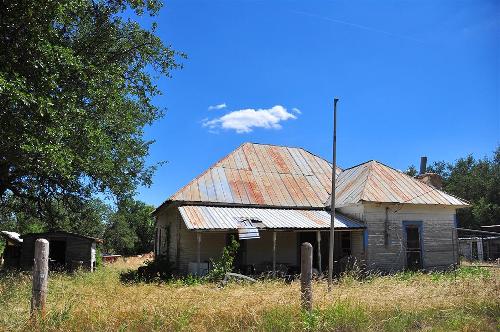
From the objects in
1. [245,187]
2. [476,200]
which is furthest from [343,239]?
[476,200]

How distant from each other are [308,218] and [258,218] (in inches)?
84.6

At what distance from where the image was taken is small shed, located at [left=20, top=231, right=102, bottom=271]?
2014cm

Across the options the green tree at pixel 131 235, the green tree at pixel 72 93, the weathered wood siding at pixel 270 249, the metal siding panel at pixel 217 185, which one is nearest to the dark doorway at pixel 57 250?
the green tree at pixel 72 93

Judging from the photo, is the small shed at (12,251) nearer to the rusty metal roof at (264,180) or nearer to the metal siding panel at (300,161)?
the rusty metal roof at (264,180)

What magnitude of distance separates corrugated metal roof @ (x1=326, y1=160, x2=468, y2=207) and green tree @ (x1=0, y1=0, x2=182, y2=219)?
853cm

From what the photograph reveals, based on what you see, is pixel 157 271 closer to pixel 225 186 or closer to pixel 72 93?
pixel 225 186

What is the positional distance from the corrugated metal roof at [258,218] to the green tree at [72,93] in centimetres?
335

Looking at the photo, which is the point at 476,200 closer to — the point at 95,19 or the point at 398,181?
the point at 398,181

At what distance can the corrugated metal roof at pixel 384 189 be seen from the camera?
1703 centimetres

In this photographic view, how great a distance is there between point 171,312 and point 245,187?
11.8 meters

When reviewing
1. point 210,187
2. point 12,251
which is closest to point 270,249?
point 210,187

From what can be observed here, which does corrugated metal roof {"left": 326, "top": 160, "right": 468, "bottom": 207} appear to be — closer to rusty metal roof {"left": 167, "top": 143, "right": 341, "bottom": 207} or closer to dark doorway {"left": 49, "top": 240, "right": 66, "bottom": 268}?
rusty metal roof {"left": 167, "top": 143, "right": 341, "bottom": 207}

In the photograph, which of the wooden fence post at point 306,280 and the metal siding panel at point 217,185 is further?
the metal siding panel at point 217,185

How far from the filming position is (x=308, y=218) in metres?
16.9
